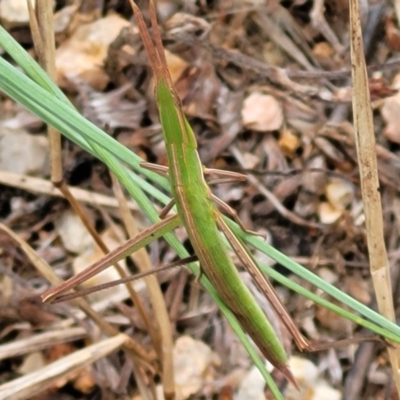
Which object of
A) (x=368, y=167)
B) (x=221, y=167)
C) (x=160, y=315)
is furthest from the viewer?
(x=221, y=167)

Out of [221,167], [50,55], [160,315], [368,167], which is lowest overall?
[160,315]

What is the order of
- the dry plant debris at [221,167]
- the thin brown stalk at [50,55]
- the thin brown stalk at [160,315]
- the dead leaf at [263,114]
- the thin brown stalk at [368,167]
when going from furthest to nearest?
the dead leaf at [263,114] < the dry plant debris at [221,167] < the thin brown stalk at [160,315] < the thin brown stalk at [50,55] < the thin brown stalk at [368,167]

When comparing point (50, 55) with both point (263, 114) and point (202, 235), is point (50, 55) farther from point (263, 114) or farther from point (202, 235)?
point (263, 114)

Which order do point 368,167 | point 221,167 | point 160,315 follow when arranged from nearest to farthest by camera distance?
point 368,167 < point 160,315 < point 221,167

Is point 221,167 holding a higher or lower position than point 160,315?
higher

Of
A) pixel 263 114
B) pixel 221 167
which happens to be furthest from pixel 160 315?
pixel 263 114

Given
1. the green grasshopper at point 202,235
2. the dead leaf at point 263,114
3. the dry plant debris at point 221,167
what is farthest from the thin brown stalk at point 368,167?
the dead leaf at point 263,114

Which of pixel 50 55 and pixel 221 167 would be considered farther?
pixel 221 167

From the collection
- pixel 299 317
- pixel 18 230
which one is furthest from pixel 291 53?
pixel 18 230

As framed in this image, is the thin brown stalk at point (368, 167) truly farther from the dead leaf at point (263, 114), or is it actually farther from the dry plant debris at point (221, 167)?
the dead leaf at point (263, 114)
